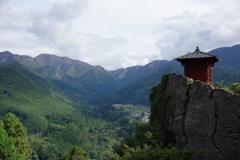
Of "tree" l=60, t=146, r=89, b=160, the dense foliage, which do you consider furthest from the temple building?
"tree" l=60, t=146, r=89, b=160

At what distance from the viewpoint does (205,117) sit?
1582cm

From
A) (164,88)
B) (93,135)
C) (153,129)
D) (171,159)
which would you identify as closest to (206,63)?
(164,88)

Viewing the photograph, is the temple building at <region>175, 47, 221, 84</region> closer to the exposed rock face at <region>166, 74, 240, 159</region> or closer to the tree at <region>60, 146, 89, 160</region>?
the exposed rock face at <region>166, 74, 240, 159</region>

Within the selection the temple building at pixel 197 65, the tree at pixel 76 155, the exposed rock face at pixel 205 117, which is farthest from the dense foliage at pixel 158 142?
the tree at pixel 76 155

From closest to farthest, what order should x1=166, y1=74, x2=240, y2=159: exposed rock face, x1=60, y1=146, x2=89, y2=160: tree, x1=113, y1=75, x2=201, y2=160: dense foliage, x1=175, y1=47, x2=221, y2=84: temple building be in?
x1=113, y1=75, x2=201, y2=160: dense foliage, x1=166, y1=74, x2=240, y2=159: exposed rock face, x1=175, y1=47, x2=221, y2=84: temple building, x1=60, y1=146, x2=89, y2=160: tree

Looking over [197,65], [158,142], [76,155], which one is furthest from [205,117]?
[76,155]

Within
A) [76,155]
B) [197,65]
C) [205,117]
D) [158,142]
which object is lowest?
[76,155]

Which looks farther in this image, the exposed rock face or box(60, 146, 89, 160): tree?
box(60, 146, 89, 160): tree

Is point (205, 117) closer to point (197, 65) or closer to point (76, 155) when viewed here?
point (197, 65)

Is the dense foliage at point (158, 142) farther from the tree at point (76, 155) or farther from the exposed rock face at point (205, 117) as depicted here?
the tree at point (76, 155)

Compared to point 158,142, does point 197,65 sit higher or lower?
higher

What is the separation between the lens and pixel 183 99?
17.5m

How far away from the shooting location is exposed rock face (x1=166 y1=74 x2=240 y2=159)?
14.4 meters

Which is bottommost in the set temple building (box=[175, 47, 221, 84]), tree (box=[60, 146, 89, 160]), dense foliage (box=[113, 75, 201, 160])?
tree (box=[60, 146, 89, 160])
